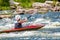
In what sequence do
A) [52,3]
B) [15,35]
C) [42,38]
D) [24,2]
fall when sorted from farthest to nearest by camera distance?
[24,2] < [52,3] < [15,35] < [42,38]

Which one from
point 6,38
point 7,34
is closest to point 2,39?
point 6,38

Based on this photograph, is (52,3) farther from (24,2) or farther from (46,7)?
(24,2)

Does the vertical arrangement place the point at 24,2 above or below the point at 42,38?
below

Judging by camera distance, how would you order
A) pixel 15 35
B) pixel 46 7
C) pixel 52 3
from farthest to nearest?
pixel 52 3
pixel 46 7
pixel 15 35

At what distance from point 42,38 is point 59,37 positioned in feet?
4.81

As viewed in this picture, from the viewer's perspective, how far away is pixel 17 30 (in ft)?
98.4

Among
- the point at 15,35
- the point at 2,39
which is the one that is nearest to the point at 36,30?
the point at 15,35

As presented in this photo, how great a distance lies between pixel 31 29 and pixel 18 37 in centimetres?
309

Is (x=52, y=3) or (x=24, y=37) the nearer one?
(x=24, y=37)

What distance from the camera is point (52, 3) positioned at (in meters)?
73.8

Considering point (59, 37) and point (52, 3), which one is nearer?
point (59, 37)

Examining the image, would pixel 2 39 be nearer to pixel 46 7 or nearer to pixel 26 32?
pixel 26 32

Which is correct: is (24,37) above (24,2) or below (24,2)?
above

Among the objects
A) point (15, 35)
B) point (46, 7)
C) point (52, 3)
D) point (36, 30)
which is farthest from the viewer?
point (52, 3)
